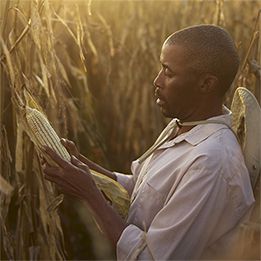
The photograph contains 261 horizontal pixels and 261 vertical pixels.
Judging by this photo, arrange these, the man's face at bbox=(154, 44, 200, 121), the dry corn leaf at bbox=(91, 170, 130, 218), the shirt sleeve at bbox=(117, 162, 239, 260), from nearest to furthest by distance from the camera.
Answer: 1. the shirt sleeve at bbox=(117, 162, 239, 260)
2. the man's face at bbox=(154, 44, 200, 121)
3. the dry corn leaf at bbox=(91, 170, 130, 218)

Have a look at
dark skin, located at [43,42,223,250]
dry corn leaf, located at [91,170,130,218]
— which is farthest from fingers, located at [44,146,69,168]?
dry corn leaf, located at [91,170,130,218]

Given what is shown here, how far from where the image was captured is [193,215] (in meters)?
1.59

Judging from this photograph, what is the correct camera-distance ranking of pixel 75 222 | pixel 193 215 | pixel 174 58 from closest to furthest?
pixel 193 215 < pixel 174 58 < pixel 75 222

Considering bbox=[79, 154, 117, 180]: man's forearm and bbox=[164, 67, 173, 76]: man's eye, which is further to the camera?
bbox=[79, 154, 117, 180]: man's forearm

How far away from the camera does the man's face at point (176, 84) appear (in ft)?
5.56

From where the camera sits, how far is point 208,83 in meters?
1.71

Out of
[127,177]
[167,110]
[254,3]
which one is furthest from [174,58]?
[254,3]

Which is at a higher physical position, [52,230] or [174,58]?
[174,58]

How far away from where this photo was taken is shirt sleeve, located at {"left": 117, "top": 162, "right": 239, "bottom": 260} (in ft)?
5.22

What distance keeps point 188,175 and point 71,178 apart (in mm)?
257

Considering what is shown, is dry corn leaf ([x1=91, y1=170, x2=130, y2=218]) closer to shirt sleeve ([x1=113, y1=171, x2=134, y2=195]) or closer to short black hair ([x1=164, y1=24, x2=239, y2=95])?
shirt sleeve ([x1=113, y1=171, x2=134, y2=195])

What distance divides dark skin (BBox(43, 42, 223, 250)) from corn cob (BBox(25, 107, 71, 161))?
4 cm

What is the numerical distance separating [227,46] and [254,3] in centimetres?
220

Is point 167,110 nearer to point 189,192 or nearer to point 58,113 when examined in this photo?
point 189,192
